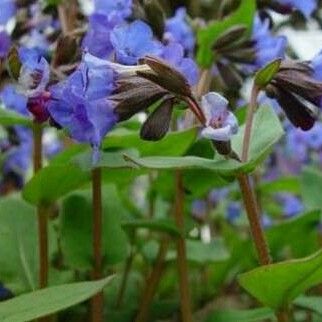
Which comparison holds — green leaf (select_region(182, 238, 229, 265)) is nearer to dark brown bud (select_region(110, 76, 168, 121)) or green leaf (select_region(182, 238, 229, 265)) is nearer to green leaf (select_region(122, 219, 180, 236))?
green leaf (select_region(122, 219, 180, 236))

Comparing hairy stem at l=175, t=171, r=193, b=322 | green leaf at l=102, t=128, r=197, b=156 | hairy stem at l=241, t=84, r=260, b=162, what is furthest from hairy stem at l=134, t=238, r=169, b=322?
hairy stem at l=241, t=84, r=260, b=162

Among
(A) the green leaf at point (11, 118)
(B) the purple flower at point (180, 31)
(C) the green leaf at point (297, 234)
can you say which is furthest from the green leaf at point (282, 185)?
(A) the green leaf at point (11, 118)

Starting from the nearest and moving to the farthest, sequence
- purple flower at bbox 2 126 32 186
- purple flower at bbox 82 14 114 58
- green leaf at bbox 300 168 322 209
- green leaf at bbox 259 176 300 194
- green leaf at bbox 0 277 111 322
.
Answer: green leaf at bbox 0 277 111 322
purple flower at bbox 82 14 114 58
green leaf at bbox 300 168 322 209
green leaf at bbox 259 176 300 194
purple flower at bbox 2 126 32 186

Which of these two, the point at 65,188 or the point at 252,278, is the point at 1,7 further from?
the point at 252,278

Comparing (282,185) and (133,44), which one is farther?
(282,185)

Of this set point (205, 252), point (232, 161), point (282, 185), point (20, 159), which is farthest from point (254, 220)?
point (20, 159)

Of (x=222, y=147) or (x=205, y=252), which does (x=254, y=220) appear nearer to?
(x=222, y=147)

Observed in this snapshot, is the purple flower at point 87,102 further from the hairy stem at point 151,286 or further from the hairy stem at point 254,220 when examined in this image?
the hairy stem at point 151,286

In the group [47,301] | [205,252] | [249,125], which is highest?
[249,125]
